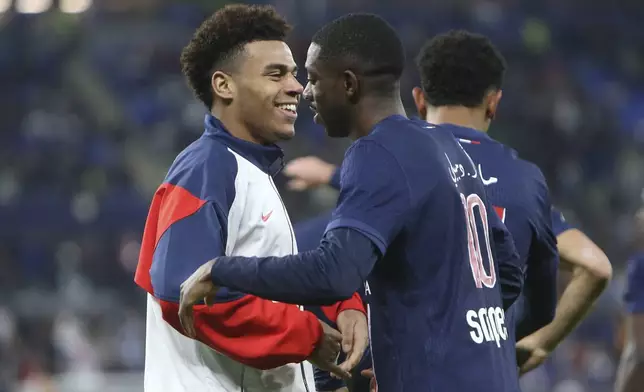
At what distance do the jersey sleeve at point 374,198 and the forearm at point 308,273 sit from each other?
5 cm

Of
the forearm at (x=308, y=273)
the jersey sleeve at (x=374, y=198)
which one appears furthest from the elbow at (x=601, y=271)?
the forearm at (x=308, y=273)

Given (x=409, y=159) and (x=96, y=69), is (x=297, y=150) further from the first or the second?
(x=409, y=159)

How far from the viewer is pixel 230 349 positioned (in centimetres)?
300

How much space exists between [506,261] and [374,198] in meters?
0.68

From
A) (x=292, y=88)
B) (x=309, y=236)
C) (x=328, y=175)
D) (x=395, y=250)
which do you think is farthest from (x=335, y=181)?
(x=395, y=250)

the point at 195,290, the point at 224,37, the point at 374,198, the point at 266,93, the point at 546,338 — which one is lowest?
the point at 546,338

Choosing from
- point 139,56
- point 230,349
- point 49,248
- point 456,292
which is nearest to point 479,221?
point 456,292

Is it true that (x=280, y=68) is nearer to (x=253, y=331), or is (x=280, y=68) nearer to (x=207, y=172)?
(x=207, y=172)

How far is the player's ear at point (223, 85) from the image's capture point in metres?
3.40

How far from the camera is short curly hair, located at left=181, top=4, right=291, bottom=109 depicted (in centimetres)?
342

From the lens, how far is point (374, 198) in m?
2.79

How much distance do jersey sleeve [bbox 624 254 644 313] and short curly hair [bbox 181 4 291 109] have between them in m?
3.38

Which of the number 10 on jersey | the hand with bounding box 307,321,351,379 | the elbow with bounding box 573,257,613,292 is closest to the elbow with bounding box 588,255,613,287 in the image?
the elbow with bounding box 573,257,613,292

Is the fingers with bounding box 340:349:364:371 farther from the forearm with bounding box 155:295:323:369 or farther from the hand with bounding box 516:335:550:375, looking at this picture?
the hand with bounding box 516:335:550:375
